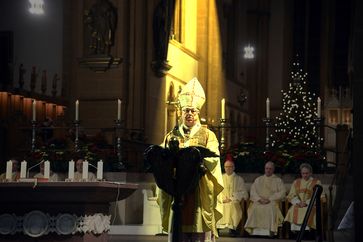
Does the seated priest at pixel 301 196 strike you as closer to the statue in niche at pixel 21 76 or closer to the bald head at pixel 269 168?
the bald head at pixel 269 168

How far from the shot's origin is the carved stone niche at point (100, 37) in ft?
64.2

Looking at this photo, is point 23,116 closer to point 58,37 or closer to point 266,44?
point 58,37

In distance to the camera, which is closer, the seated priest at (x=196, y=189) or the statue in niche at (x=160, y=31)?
the seated priest at (x=196, y=189)

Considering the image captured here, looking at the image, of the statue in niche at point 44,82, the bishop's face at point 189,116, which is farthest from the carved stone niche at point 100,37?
the bishop's face at point 189,116

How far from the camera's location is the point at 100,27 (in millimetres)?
19609

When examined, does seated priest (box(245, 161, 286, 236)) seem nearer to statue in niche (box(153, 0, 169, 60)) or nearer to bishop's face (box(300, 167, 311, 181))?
bishop's face (box(300, 167, 311, 181))

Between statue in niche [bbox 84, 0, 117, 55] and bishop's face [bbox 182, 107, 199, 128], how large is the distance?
9433 mm

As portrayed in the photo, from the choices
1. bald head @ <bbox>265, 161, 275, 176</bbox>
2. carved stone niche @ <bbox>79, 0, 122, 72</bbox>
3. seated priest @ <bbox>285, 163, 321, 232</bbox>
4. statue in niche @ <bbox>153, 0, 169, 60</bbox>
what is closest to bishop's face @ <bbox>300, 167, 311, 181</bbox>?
seated priest @ <bbox>285, 163, 321, 232</bbox>

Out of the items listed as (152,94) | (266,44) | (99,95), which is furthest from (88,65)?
(266,44)

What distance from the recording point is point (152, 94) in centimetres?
2109

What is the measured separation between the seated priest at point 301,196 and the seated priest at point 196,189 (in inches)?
258

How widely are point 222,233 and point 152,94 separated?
4.60 meters

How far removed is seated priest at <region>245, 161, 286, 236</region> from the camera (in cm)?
1702

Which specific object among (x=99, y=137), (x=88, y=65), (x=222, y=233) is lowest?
(x=222, y=233)
